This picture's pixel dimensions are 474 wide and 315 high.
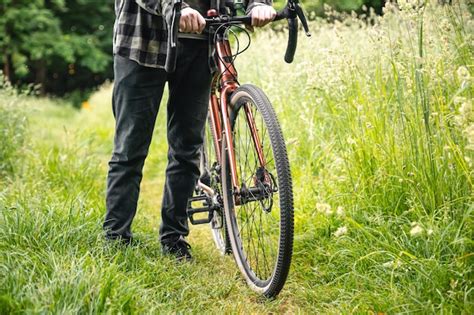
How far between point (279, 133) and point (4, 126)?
3254 millimetres

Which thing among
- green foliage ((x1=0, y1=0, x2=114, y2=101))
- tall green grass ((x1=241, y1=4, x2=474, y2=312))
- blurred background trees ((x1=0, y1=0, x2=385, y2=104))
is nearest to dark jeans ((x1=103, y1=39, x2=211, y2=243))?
tall green grass ((x1=241, y1=4, x2=474, y2=312))

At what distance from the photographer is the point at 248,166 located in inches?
115

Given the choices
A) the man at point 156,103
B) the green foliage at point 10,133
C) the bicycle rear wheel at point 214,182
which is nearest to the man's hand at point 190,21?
the man at point 156,103

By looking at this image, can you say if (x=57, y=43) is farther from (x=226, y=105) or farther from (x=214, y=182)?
(x=226, y=105)

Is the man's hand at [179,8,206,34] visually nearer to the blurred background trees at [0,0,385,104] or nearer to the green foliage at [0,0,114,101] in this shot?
the blurred background trees at [0,0,385,104]

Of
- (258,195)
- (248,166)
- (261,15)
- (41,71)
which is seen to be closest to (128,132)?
(248,166)

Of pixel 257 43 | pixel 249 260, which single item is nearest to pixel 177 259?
pixel 249 260

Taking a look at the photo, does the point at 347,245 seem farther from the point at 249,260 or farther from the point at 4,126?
the point at 4,126

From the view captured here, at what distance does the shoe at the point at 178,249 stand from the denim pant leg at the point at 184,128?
0.03 meters

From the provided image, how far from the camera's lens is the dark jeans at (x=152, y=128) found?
290 cm

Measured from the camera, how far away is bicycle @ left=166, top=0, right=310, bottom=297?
2.51m

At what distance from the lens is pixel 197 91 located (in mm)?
3119

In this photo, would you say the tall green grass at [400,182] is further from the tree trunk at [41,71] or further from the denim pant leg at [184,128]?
the tree trunk at [41,71]

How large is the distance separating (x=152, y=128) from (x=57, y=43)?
17.0 metres
